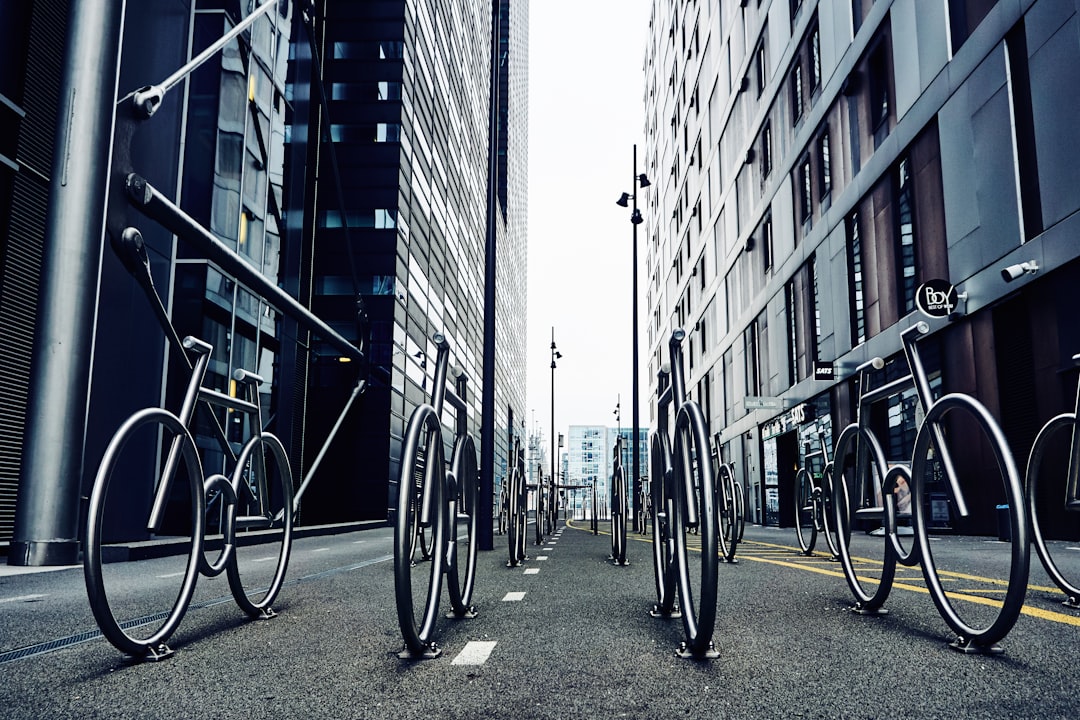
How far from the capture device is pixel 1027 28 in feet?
45.1

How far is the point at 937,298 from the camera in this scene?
51.3 feet

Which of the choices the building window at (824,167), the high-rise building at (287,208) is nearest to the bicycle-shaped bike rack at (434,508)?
the high-rise building at (287,208)

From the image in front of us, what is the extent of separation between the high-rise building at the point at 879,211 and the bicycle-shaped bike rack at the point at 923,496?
991 centimetres

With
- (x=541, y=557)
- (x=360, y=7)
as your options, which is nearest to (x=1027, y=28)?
(x=541, y=557)

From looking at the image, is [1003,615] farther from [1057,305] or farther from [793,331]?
[793,331]

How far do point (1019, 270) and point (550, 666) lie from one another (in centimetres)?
1337

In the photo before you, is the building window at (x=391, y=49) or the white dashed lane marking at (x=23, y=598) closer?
the white dashed lane marking at (x=23, y=598)

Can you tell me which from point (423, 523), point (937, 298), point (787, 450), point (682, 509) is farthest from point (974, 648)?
point (787, 450)

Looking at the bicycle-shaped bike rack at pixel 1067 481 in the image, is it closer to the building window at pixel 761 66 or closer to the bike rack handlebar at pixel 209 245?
the bike rack handlebar at pixel 209 245

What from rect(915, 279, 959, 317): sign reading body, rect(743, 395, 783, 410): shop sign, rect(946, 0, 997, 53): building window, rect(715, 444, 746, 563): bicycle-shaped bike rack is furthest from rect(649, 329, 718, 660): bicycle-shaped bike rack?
rect(743, 395, 783, 410): shop sign

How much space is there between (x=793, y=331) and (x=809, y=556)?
1778cm

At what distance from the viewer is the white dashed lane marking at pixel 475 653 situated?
327 cm

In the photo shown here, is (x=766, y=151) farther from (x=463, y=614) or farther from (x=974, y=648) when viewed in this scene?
(x=974, y=648)

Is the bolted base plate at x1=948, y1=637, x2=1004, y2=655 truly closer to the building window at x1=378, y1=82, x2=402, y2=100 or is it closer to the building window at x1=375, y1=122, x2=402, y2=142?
the building window at x1=375, y1=122, x2=402, y2=142
